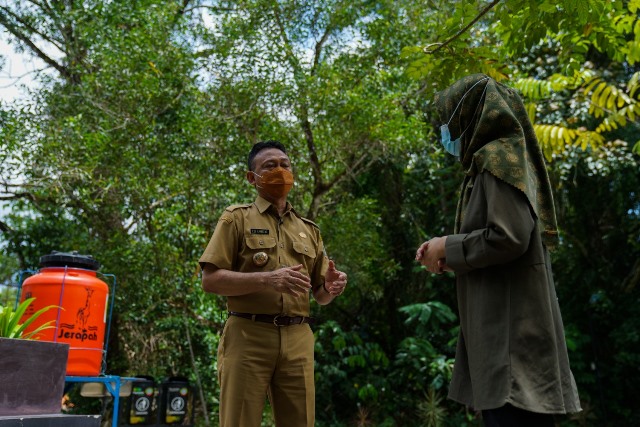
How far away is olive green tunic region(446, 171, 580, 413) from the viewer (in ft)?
5.76

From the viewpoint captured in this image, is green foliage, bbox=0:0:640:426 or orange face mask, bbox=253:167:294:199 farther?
green foliage, bbox=0:0:640:426

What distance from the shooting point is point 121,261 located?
656 centimetres

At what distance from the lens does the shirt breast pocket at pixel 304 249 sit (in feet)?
9.67

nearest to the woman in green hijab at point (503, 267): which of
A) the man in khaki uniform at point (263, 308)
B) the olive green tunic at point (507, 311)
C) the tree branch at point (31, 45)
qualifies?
the olive green tunic at point (507, 311)

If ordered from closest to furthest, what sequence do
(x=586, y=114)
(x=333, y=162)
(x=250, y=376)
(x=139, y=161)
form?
1. (x=250, y=376)
2. (x=139, y=161)
3. (x=333, y=162)
4. (x=586, y=114)

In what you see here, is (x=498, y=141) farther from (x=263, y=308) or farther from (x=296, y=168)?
(x=296, y=168)

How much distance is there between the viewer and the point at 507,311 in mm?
1824

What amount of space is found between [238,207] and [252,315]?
0.55 meters

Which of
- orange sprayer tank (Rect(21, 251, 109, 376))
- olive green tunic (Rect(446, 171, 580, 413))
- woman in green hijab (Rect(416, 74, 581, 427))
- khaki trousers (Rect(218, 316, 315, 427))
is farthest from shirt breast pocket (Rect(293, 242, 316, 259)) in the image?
orange sprayer tank (Rect(21, 251, 109, 376))

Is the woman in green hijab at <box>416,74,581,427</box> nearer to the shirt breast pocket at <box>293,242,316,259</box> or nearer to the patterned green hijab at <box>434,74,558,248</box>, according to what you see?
the patterned green hijab at <box>434,74,558,248</box>

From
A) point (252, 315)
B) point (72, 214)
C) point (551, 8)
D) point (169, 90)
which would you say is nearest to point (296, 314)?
point (252, 315)

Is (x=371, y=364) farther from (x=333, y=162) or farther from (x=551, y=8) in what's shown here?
(x=551, y=8)

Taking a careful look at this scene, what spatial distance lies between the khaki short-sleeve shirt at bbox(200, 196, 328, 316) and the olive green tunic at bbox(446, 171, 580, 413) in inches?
39.5

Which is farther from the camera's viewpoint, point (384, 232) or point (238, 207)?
point (384, 232)
